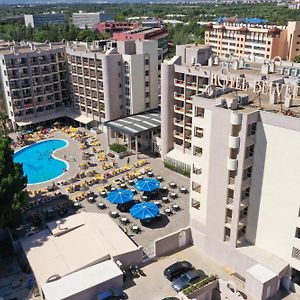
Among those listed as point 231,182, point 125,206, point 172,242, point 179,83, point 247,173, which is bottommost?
point 125,206

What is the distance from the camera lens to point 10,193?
41.1 m

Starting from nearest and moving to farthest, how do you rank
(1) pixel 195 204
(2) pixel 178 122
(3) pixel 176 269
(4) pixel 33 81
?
(3) pixel 176 269
(1) pixel 195 204
(2) pixel 178 122
(4) pixel 33 81

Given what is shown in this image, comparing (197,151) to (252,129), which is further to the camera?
(197,151)

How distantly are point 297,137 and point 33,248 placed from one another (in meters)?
28.8

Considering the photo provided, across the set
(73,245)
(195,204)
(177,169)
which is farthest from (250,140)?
(177,169)

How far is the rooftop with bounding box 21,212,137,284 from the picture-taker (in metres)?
36.4

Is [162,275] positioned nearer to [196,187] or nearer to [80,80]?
[196,187]

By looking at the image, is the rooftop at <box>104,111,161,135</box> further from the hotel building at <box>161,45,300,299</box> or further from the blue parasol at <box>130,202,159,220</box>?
the hotel building at <box>161,45,300,299</box>

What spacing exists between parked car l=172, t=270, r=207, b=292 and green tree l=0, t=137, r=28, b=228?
745 inches

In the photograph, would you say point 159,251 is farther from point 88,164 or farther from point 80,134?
point 80,134

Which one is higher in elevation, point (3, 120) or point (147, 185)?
point (3, 120)

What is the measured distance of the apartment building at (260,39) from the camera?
420 feet

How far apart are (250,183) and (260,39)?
10966cm

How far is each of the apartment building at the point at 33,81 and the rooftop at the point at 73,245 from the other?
45.6m
